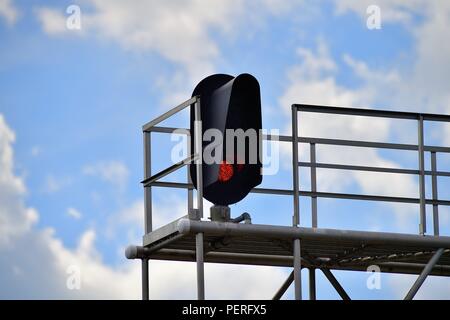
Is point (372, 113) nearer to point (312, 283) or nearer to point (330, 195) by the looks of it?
point (330, 195)

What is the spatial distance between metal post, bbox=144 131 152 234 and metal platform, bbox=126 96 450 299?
0.02 meters

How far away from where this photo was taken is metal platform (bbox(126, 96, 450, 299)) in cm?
2908

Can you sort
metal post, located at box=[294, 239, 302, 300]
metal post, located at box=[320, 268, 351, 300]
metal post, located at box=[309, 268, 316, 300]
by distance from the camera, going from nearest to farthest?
metal post, located at box=[294, 239, 302, 300] → metal post, located at box=[320, 268, 351, 300] → metal post, located at box=[309, 268, 316, 300]

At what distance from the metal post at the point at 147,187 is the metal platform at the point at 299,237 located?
0.02 m

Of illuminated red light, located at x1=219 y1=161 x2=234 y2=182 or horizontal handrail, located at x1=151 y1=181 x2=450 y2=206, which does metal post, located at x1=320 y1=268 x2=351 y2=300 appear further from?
illuminated red light, located at x1=219 y1=161 x2=234 y2=182

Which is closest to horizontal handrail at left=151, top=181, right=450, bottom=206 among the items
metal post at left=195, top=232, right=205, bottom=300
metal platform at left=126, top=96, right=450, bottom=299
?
metal platform at left=126, top=96, right=450, bottom=299

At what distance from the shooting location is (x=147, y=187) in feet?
102

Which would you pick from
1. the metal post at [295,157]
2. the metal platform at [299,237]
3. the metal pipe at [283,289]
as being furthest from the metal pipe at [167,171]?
the metal pipe at [283,289]

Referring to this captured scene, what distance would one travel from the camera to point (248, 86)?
3020 cm
